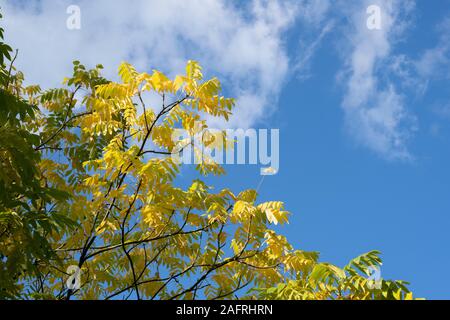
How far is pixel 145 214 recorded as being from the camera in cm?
822

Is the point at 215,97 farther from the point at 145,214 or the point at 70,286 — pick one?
the point at 70,286

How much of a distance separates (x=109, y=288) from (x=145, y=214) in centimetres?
199

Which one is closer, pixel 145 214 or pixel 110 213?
pixel 145 214

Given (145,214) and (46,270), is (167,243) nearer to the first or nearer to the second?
(145,214)

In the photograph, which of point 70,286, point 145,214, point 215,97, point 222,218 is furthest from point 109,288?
point 215,97

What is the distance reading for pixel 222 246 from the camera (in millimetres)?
8539

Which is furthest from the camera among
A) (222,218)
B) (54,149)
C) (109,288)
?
(54,149)

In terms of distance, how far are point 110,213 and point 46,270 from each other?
188cm
